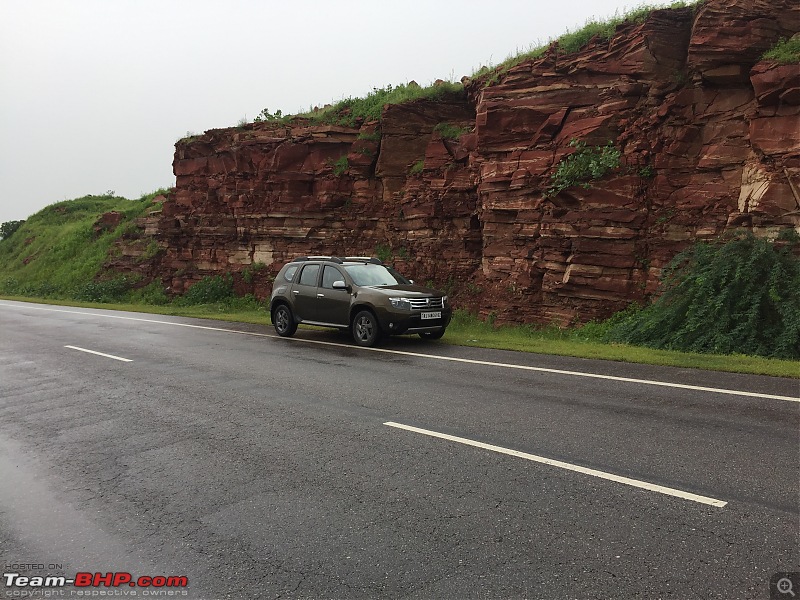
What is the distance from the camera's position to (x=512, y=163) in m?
17.6

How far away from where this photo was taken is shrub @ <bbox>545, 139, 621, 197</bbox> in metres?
15.4

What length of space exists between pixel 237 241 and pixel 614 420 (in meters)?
24.2

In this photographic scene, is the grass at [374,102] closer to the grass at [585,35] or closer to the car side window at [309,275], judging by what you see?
the grass at [585,35]

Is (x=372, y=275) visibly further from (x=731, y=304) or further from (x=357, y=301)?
(x=731, y=304)

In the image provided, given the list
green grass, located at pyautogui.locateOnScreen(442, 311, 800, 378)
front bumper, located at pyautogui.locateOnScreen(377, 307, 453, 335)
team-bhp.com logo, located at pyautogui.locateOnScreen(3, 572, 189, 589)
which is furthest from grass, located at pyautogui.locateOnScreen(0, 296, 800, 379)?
team-bhp.com logo, located at pyautogui.locateOnScreen(3, 572, 189, 589)

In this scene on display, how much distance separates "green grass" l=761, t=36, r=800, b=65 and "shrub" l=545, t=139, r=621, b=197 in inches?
149

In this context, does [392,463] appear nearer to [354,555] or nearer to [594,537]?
[354,555]

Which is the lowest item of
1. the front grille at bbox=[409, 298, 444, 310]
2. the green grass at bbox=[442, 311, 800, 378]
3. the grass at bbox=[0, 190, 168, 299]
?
the green grass at bbox=[442, 311, 800, 378]

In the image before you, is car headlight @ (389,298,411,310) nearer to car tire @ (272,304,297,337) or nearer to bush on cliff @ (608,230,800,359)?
car tire @ (272,304,297,337)

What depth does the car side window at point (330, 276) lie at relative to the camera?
1367 centimetres

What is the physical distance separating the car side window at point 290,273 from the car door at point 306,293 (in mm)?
304

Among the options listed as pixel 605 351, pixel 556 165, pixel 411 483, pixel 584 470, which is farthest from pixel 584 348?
pixel 411 483

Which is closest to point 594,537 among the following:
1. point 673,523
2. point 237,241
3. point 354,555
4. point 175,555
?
point 673,523

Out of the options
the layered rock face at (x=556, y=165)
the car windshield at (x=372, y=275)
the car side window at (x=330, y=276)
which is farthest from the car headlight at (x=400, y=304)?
the layered rock face at (x=556, y=165)
